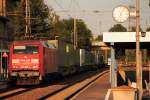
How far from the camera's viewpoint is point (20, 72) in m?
34.0

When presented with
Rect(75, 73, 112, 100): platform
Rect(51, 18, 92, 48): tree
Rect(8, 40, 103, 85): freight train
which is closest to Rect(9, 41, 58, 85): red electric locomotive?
Rect(8, 40, 103, 85): freight train

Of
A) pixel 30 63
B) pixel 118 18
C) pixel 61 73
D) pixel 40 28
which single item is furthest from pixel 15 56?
pixel 40 28

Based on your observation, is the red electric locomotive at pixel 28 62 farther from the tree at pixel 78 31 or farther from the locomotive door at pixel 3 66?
the tree at pixel 78 31

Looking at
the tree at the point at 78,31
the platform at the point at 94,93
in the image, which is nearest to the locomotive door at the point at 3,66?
the platform at the point at 94,93

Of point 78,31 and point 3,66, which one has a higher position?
point 78,31

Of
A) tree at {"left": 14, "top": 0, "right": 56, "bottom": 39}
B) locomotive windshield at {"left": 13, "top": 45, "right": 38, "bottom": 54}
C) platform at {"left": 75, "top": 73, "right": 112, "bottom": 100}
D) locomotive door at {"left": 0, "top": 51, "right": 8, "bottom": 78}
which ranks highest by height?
tree at {"left": 14, "top": 0, "right": 56, "bottom": 39}

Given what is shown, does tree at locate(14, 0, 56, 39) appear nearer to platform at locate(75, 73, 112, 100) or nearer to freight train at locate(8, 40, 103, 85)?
freight train at locate(8, 40, 103, 85)

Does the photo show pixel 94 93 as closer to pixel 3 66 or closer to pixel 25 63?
pixel 25 63

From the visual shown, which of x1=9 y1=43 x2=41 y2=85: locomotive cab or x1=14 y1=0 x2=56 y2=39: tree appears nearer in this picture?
x1=9 y1=43 x2=41 y2=85: locomotive cab

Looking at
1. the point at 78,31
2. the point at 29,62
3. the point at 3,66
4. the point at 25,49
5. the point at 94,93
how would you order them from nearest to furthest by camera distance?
1. the point at 94,93
2. the point at 29,62
3. the point at 25,49
4. the point at 3,66
5. the point at 78,31

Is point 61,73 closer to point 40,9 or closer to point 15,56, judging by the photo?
point 15,56

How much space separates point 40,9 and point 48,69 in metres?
32.9

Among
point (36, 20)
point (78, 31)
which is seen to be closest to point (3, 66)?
point (36, 20)

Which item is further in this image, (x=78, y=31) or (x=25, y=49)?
(x=78, y=31)
